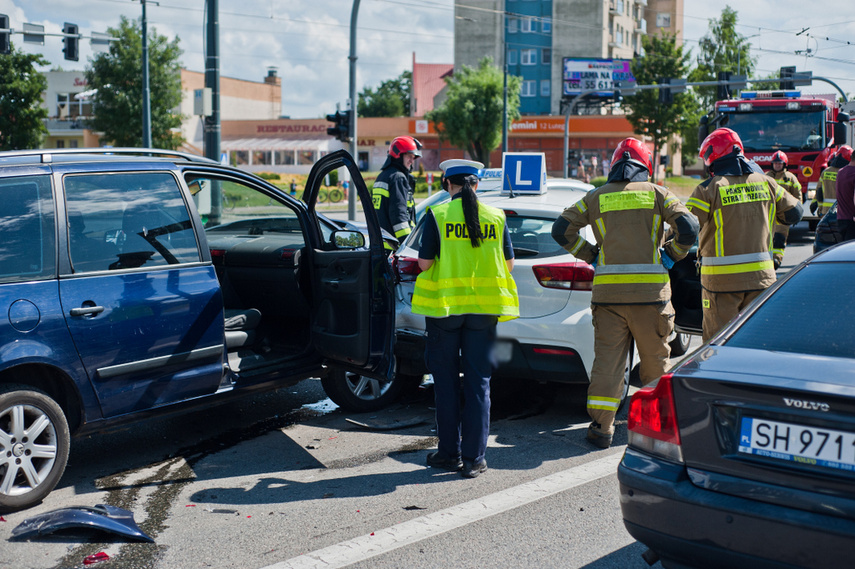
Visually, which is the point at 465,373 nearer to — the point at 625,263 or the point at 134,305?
the point at 625,263

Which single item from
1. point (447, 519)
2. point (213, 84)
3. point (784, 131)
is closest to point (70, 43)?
point (213, 84)

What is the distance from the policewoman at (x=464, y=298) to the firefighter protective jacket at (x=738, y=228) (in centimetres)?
168

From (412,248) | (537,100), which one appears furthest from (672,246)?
(537,100)

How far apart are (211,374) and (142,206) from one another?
40.5 inches

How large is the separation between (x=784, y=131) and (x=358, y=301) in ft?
53.7

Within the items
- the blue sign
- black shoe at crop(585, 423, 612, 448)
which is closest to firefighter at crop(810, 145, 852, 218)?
the blue sign

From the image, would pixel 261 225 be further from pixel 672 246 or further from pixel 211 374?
pixel 672 246

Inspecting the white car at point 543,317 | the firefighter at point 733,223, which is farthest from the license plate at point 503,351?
the firefighter at point 733,223

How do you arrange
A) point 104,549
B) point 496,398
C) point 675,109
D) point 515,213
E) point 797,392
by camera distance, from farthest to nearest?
point 675,109 < point 496,398 < point 515,213 < point 104,549 < point 797,392

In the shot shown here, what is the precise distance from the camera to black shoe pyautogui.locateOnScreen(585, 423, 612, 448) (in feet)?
17.3

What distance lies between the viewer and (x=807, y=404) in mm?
2725

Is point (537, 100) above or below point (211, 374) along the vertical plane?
above

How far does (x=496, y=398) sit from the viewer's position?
259 inches

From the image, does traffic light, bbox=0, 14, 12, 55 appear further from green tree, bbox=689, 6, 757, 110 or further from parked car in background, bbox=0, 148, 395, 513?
green tree, bbox=689, 6, 757, 110
